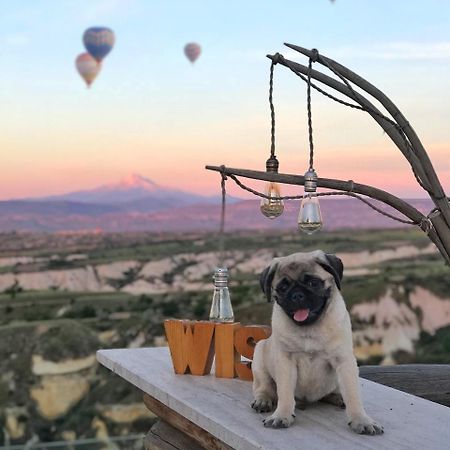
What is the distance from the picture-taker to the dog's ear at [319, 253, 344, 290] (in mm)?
2752

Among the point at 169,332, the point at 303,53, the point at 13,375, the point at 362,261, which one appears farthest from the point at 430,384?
the point at 362,261

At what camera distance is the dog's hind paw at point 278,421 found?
8.88ft

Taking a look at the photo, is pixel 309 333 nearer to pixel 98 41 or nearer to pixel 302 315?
pixel 302 315

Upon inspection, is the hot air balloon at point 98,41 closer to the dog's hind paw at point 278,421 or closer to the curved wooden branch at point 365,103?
the curved wooden branch at point 365,103

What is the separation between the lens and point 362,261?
1608cm

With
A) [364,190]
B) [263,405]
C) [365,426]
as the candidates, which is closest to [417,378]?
[364,190]

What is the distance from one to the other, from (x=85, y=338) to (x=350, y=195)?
11395 mm

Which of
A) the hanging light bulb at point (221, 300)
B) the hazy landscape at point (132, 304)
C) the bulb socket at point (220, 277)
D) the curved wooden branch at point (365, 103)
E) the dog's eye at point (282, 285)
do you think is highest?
the curved wooden branch at point (365, 103)

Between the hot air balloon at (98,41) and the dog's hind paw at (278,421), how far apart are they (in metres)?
20.8

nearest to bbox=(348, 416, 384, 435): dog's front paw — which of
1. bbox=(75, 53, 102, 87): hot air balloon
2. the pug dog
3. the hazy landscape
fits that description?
the pug dog

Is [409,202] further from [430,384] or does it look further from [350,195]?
[430,384]

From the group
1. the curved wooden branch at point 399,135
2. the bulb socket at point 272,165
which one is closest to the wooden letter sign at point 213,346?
the bulb socket at point 272,165

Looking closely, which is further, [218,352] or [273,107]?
[273,107]

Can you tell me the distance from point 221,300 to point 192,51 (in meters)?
20.7
